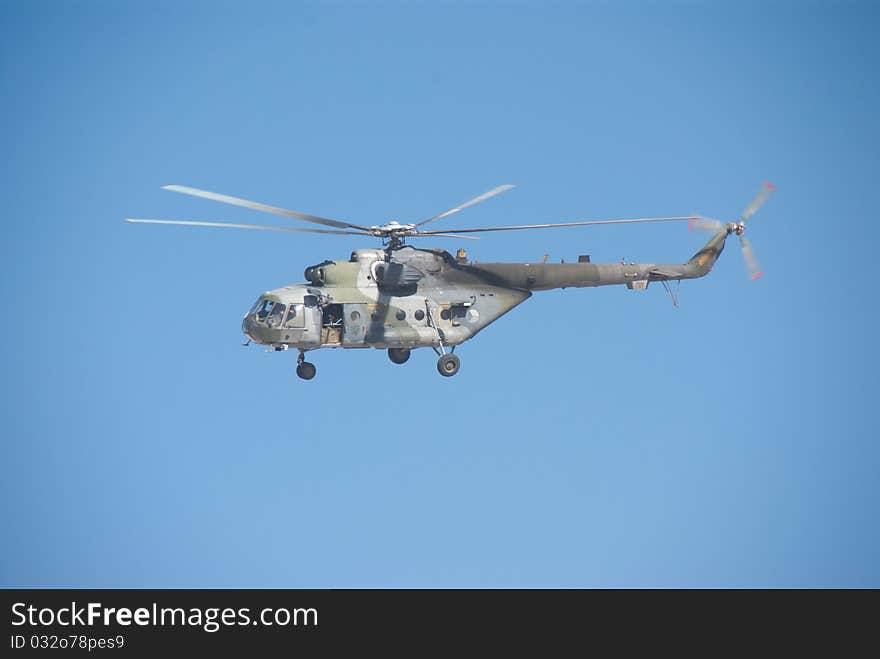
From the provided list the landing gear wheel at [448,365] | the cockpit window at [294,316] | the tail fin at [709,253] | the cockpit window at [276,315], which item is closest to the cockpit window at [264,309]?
the cockpit window at [276,315]

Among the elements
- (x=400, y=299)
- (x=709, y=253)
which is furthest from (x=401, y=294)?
(x=709, y=253)

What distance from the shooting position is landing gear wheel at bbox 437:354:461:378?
1836 inches

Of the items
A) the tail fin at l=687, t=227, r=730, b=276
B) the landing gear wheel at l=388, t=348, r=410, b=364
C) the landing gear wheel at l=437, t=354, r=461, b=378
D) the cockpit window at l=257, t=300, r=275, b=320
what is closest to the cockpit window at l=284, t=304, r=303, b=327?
the cockpit window at l=257, t=300, r=275, b=320

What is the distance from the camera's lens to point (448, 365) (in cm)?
4666

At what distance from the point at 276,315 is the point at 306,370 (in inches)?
79.9

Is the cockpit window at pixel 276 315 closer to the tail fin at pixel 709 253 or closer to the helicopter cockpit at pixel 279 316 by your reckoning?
the helicopter cockpit at pixel 279 316

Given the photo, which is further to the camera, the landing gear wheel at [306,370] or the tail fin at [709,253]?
the tail fin at [709,253]

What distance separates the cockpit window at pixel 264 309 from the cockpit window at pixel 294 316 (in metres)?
0.55

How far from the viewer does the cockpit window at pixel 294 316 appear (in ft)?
146

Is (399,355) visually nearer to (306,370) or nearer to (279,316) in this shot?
(306,370)

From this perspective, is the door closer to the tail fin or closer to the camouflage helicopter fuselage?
the camouflage helicopter fuselage

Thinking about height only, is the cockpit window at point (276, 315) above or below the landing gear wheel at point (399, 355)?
above
